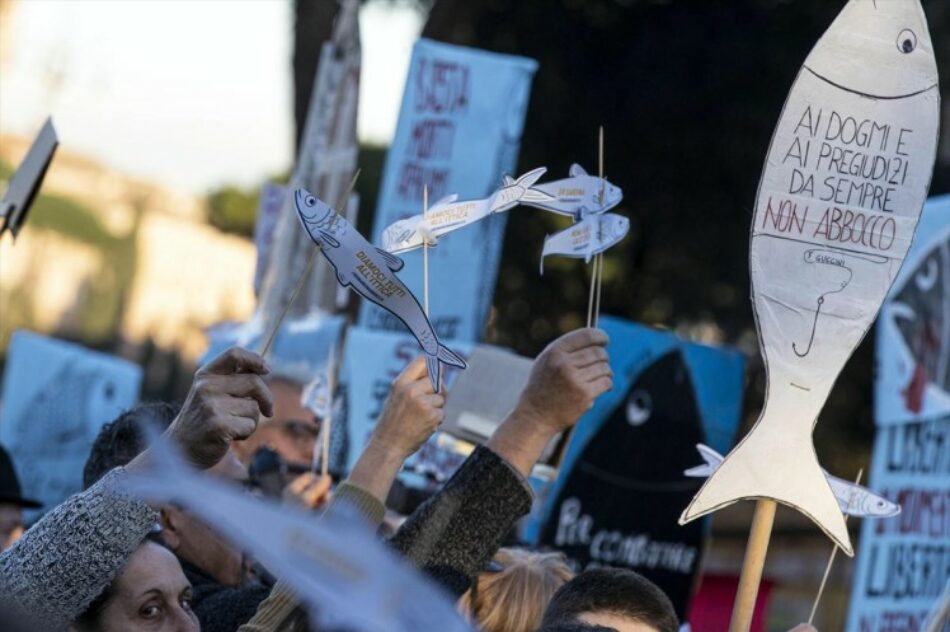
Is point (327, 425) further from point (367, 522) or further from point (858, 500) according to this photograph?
point (367, 522)

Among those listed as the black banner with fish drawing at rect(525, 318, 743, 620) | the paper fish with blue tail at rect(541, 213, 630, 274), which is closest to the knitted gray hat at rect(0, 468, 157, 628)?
the paper fish with blue tail at rect(541, 213, 630, 274)

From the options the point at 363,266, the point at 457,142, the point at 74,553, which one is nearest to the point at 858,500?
the point at 363,266

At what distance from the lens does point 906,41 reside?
3.08 m

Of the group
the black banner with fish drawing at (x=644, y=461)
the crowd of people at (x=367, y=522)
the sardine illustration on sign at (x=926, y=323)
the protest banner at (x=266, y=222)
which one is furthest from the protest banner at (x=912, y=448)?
the protest banner at (x=266, y=222)

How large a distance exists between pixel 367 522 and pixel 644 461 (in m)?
3.73

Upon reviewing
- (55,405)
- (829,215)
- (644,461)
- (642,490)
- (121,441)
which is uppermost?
(829,215)

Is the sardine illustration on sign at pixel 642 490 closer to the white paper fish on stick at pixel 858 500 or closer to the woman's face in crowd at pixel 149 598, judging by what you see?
the white paper fish on stick at pixel 858 500

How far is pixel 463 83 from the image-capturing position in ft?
22.6

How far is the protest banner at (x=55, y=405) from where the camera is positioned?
799 cm

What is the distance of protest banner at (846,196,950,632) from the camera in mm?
5953

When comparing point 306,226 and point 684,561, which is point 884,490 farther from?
point 306,226

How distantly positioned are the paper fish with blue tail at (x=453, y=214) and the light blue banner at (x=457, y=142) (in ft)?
11.6

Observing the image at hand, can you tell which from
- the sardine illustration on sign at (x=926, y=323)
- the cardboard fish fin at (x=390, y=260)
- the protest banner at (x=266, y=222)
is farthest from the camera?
the protest banner at (x=266, y=222)

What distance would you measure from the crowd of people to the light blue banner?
318cm
